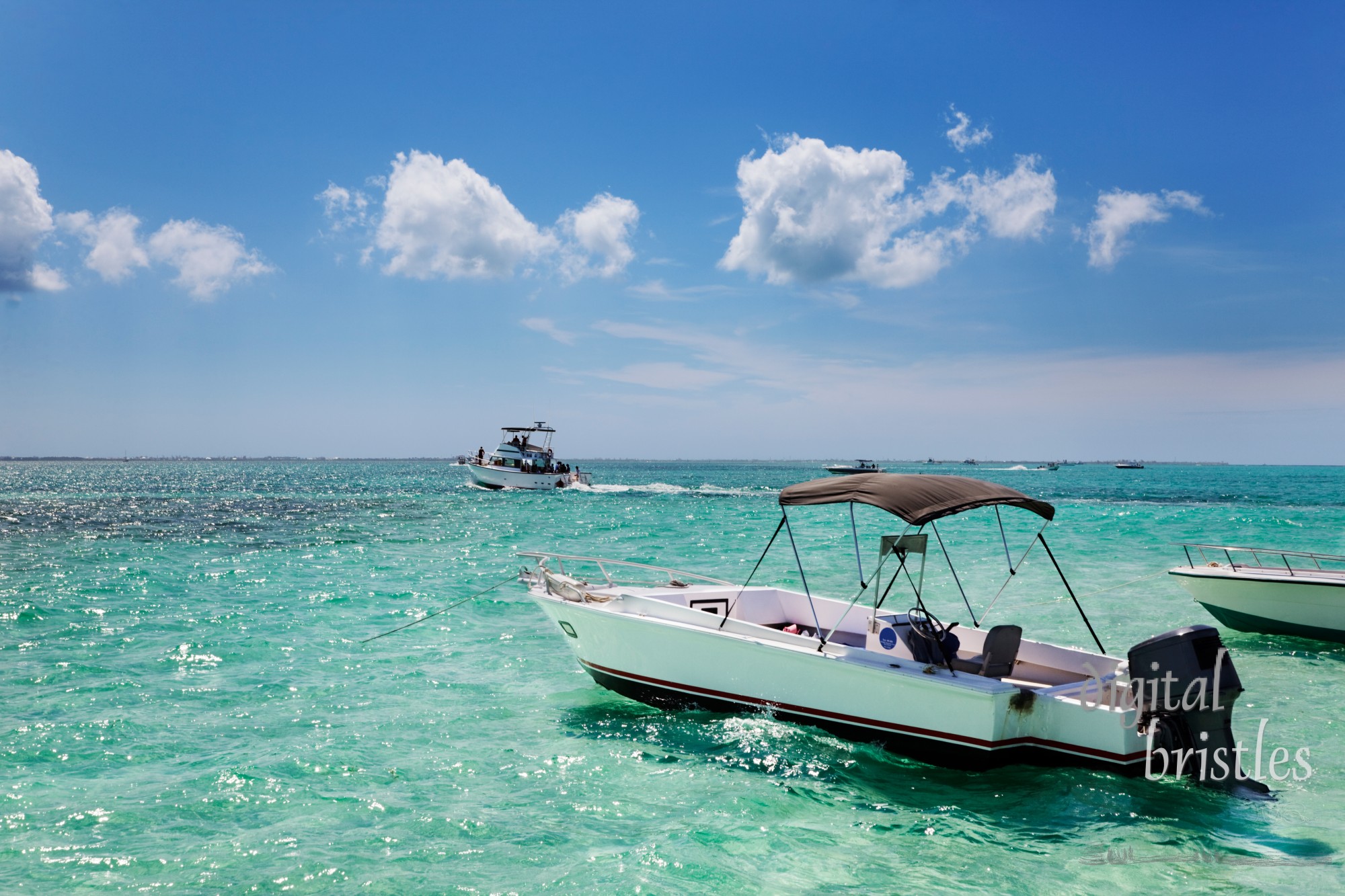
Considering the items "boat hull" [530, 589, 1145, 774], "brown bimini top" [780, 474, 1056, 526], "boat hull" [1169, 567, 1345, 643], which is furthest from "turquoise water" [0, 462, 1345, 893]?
"brown bimini top" [780, 474, 1056, 526]

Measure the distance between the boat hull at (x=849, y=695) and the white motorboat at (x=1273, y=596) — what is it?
24.5ft

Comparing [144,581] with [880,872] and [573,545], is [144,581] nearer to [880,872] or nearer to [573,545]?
[573,545]

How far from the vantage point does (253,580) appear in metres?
19.9

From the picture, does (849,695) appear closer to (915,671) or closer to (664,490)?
(915,671)

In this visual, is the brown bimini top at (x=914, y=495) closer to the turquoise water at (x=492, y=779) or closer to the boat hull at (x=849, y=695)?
the boat hull at (x=849, y=695)

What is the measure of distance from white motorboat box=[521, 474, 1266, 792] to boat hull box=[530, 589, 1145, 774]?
0.01 meters

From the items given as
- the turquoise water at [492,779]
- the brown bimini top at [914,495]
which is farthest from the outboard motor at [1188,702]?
the brown bimini top at [914,495]

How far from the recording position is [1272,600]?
13.0m

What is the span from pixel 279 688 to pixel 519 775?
188 inches

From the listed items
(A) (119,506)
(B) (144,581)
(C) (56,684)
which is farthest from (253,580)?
(A) (119,506)

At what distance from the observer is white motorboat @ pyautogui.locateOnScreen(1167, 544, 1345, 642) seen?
12508 mm

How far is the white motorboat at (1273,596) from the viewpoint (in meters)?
12.5

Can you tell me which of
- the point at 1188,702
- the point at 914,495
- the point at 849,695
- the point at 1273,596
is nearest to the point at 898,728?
the point at 849,695

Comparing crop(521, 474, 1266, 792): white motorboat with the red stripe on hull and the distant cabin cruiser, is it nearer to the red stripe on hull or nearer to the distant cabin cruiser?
the red stripe on hull
